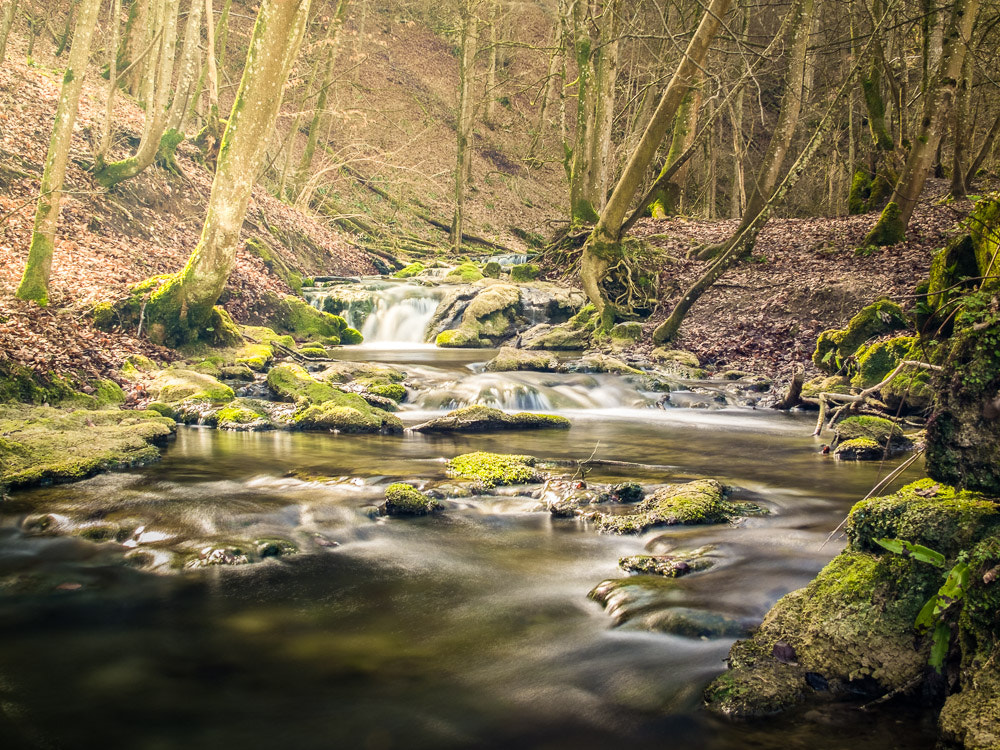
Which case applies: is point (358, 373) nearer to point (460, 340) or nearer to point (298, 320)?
point (298, 320)

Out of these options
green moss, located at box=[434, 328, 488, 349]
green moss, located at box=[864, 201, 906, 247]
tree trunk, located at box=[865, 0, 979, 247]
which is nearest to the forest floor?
green moss, located at box=[864, 201, 906, 247]

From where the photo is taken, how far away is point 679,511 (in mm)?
5840

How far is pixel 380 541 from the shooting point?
5.63 meters

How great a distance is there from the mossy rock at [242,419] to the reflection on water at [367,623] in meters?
2.17

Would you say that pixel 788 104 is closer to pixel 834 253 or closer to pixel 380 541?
pixel 834 253

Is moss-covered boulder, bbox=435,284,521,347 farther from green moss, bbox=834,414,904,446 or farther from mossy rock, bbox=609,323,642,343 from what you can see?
green moss, bbox=834,414,904,446

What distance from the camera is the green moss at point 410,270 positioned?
23869mm

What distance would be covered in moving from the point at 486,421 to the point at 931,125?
10.6 m

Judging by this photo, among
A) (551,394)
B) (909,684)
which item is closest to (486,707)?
(909,684)

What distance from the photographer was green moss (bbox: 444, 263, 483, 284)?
21375 mm

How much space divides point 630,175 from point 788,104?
10.1 ft

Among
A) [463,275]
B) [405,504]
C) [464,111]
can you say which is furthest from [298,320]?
[464,111]

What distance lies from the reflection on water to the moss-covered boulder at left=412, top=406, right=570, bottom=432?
2.40 m

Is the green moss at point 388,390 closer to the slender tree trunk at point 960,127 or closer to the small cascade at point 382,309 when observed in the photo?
the small cascade at point 382,309
